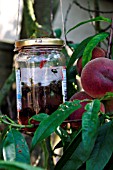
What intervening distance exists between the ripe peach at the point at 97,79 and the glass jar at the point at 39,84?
0.34ft

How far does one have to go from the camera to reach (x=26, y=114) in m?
0.92

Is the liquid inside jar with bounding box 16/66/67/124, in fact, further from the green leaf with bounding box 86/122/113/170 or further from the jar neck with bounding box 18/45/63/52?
the green leaf with bounding box 86/122/113/170

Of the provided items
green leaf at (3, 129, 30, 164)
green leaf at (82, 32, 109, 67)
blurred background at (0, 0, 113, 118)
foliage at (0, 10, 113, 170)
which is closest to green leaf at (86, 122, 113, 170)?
foliage at (0, 10, 113, 170)

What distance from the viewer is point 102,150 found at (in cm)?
70

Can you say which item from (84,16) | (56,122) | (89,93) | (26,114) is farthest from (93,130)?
(84,16)

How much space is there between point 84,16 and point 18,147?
8.91ft

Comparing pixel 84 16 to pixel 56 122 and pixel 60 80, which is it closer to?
pixel 60 80

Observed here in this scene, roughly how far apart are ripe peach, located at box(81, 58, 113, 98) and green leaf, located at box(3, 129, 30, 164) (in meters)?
0.17

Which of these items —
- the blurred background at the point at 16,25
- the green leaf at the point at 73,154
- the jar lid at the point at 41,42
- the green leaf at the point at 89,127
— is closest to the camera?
the green leaf at the point at 89,127

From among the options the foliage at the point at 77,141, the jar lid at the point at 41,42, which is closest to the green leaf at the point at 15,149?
the foliage at the point at 77,141

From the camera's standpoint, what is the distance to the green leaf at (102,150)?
2.22ft

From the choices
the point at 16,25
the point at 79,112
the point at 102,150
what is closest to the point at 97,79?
the point at 79,112

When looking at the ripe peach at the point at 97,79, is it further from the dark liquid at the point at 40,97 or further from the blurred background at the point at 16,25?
the blurred background at the point at 16,25

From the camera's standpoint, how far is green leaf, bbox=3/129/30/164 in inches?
26.9
